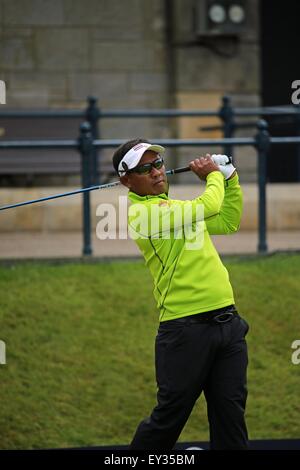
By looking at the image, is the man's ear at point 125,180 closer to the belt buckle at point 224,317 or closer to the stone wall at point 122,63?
the belt buckle at point 224,317

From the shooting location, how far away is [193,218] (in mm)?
5352

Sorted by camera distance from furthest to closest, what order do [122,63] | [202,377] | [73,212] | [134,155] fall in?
[122,63]
[73,212]
[134,155]
[202,377]

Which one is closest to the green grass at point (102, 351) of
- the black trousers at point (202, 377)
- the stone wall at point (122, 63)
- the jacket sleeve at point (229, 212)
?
the black trousers at point (202, 377)

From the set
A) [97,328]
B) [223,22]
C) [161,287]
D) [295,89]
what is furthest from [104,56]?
[161,287]

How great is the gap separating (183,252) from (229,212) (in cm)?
41

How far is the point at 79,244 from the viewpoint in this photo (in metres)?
10.2

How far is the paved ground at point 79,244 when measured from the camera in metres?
9.65

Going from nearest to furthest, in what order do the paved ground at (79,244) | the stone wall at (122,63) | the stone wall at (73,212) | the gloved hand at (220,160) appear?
the gloved hand at (220,160)
the paved ground at (79,244)
the stone wall at (73,212)
the stone wall at (122,63)

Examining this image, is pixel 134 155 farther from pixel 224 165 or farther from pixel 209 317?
pixel 209 317

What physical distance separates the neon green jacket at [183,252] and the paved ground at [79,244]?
4.04m

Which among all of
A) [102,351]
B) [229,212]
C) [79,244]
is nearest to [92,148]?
[79,244]

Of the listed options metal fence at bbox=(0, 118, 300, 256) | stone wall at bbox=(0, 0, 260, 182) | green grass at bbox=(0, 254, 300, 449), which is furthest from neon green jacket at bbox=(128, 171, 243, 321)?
stone wall at bbox=(0, 0, 260, 182)

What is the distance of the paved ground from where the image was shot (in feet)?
31.7

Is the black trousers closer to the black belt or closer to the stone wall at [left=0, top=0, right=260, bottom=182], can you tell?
the black belt
